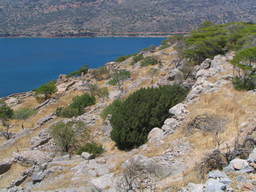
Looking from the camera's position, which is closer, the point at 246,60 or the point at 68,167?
the point at 68,167

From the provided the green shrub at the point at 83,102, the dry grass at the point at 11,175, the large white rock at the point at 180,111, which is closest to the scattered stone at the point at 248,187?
the large white rock at the point at 180,111

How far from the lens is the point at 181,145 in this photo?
11.9 meters

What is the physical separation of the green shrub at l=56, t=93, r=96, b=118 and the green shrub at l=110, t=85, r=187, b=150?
8.54 meters

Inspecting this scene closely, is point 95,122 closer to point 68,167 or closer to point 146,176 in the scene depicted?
point 68,167

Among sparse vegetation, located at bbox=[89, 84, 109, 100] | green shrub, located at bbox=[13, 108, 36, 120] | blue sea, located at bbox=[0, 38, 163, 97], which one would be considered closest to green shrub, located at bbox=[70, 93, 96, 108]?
sparse vegetation, located at bbox=[89, 84, 109, 100]

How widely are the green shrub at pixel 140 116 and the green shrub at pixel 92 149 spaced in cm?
105

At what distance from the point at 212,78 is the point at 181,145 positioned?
354 inches

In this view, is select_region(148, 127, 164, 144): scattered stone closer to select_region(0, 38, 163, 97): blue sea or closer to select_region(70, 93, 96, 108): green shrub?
select_region(70, 93, 96, 108): green shrub

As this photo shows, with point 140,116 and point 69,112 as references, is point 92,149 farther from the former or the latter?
point 69,112

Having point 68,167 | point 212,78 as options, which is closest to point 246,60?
point 212,78

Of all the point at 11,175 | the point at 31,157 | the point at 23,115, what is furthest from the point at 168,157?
the point at 23,115

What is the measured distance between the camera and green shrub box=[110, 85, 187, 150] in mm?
15180

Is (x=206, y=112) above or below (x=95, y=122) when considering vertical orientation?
above

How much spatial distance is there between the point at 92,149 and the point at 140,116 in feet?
11.5
